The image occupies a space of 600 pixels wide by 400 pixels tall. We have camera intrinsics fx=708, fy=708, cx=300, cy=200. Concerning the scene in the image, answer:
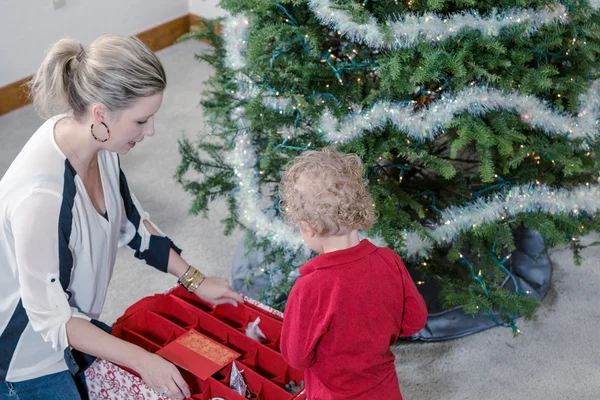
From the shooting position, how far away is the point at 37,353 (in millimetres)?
1472

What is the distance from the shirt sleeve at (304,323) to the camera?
1.23 meters

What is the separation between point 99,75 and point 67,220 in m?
0.29

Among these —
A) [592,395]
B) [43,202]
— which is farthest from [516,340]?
[43,202]

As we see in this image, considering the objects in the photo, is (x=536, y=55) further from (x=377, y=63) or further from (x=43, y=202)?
(x=43, y=202)

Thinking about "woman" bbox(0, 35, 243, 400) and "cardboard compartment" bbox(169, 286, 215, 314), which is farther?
"cardboard compartment" bbox(169, 286, 215, 314)

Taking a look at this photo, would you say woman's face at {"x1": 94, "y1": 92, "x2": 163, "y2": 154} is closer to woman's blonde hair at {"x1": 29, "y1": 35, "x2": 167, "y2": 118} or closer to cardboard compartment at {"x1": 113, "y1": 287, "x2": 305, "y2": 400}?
woman's blonde hair at {"x1": 29, "y1": 35, "x2": 167, "y2": 118}

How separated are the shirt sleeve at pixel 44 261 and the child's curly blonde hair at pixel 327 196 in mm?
456

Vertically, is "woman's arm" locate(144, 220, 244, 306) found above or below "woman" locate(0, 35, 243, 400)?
below

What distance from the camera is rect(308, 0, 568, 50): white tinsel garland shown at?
5.42 ft

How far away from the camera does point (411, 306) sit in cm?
131

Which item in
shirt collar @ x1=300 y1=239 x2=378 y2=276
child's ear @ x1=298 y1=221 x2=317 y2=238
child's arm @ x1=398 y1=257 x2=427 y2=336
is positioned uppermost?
child's ear @ x1=298 y1=221 x2=317 y2=238

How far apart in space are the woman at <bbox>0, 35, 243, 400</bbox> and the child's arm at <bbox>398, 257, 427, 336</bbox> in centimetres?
46

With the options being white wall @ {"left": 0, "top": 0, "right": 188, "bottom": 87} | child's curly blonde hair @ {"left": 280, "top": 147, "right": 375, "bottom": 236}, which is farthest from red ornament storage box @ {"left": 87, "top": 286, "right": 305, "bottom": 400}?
white wall @ {"left": 0, "top": 0, "right": 188, "bottom": 87}

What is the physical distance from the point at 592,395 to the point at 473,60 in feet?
3.19
